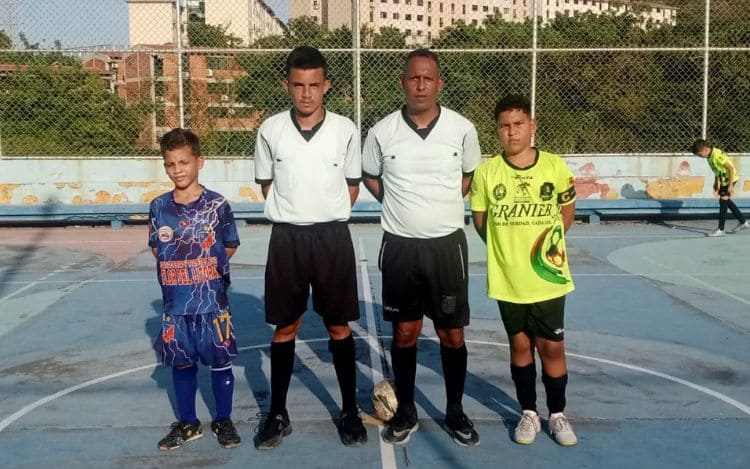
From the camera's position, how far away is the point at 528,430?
4.74m

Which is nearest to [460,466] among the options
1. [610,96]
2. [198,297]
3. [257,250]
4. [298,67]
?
[198,297]

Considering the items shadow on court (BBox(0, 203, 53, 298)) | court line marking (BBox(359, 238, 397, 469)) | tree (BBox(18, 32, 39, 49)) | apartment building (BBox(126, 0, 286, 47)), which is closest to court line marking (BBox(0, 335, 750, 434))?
court line marking (BBox(359, 238, 397, 469))

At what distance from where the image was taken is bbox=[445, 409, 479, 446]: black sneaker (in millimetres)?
4695

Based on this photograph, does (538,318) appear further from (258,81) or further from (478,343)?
(258,81)

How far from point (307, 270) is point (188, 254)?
0.65 m

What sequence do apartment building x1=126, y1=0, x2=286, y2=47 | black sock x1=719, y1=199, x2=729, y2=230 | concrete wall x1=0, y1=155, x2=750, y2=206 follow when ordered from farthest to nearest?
concrete wall x1=0, y1=155, x2=750, y2=206, apartment building x1=126, y1=0, x2=286, y2=47, black sock x1=719, y1=199, x2=729, y2=230

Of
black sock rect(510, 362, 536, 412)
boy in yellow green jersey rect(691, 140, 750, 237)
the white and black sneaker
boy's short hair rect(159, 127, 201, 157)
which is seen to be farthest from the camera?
the white and black sneaker

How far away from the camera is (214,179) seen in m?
16.0

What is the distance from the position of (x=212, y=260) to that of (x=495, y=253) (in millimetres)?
1574

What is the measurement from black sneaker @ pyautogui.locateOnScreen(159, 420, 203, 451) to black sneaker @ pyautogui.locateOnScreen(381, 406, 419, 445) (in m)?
1.06

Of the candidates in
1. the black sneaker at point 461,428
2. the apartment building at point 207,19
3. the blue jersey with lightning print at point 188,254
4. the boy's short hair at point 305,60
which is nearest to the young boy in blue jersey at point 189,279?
the blue jersey with lightning print at point 188,254

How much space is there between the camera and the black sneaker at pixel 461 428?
4695 mm

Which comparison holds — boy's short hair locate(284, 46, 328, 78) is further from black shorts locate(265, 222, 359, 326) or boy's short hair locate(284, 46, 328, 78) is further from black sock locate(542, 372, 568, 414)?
black sock locate(542, 372, 568, 414)

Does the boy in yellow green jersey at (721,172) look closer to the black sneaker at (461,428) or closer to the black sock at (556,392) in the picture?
the black sock at (556,392)
